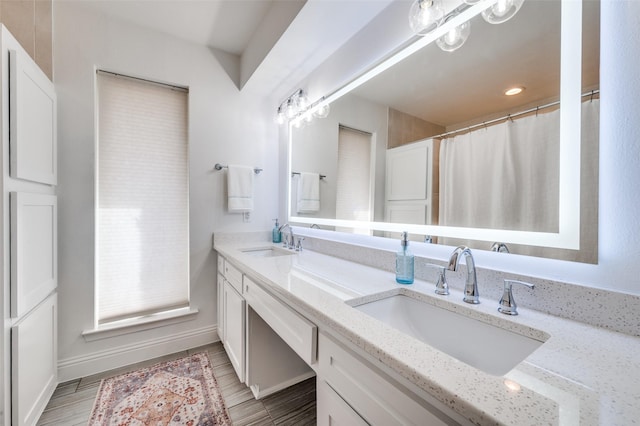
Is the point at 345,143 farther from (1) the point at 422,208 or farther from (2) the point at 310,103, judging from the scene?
(1) the point at 422,208

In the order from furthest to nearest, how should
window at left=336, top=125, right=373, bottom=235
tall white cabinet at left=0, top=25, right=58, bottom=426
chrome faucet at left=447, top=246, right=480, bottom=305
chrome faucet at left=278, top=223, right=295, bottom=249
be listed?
chrome faucet at left=278, top=223, right=295, bottom=249 → window at left=336, top=125, right=373, bottom=235 → tall white cabinet at left=0, top=25, right=58, bottom=426 → chrome faucet at left=447, top=246, right=480, bottom=305

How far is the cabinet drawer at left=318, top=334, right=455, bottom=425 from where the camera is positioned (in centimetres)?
51

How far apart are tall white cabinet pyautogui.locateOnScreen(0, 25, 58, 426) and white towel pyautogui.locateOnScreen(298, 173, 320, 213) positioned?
1518 mm

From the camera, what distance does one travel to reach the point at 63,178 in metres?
1.63

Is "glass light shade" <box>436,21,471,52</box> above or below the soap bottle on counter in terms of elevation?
above

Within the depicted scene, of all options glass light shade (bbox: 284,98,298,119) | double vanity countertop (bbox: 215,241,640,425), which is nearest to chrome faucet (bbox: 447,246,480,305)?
double vanity countertop (bbox: 215,241,640,425)

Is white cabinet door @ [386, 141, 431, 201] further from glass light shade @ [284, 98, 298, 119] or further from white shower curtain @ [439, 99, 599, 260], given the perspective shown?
glass light shade @ [284, 98, 298, 119]

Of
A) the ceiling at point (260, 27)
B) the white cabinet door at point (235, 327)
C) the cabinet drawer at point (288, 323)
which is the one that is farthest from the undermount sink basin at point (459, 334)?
the ceiling at point (260, 27)

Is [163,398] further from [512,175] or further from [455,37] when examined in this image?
[455,37]

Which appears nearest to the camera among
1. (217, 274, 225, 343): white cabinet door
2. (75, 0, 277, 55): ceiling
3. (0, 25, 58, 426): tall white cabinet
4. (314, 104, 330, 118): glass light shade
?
(0, 25, 58, 426): tall white cabinet

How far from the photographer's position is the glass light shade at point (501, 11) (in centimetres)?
84

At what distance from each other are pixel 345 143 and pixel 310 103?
52cm

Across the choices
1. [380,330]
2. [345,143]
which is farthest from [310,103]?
[380,330]

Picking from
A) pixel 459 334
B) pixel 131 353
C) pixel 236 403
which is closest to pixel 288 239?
pixel 236 403
